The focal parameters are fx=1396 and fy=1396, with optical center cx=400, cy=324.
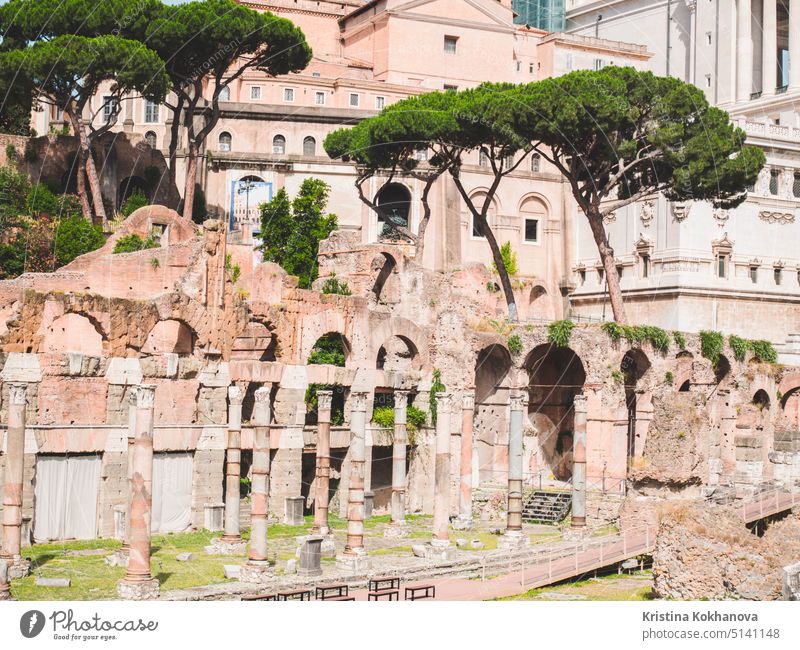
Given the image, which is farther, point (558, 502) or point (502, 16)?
point (502, 16)

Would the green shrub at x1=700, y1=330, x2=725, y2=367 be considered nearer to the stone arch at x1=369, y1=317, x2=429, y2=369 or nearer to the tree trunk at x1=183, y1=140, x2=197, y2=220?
the stone arch at x1=369, y1=317, x2=429, y2=369

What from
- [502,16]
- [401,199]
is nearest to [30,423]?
[401,199]

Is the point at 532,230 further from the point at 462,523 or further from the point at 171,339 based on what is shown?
the point at 462,523

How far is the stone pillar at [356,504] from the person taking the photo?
27.2 m

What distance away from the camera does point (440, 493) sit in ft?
100.0

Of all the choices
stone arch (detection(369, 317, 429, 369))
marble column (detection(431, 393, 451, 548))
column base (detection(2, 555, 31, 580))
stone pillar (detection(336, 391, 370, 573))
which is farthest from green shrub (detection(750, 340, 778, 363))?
column base (detection(2, 555, 31, 580))

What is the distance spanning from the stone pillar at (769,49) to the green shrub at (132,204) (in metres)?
34.2

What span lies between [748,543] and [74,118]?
2625cm

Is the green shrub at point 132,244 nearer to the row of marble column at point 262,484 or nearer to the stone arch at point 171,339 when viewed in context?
the stone arch at point 171,339

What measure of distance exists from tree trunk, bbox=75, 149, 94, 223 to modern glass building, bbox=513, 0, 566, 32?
131 ft

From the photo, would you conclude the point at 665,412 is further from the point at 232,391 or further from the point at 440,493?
the point at 232,391

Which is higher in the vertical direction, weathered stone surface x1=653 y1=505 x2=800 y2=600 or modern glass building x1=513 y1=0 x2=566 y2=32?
modern glass building x1=513 y1=0 x2=566 y2=32

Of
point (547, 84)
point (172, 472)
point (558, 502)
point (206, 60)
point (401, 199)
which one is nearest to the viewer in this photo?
point (172, 472)

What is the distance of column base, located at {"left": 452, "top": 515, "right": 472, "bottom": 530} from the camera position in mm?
33969
